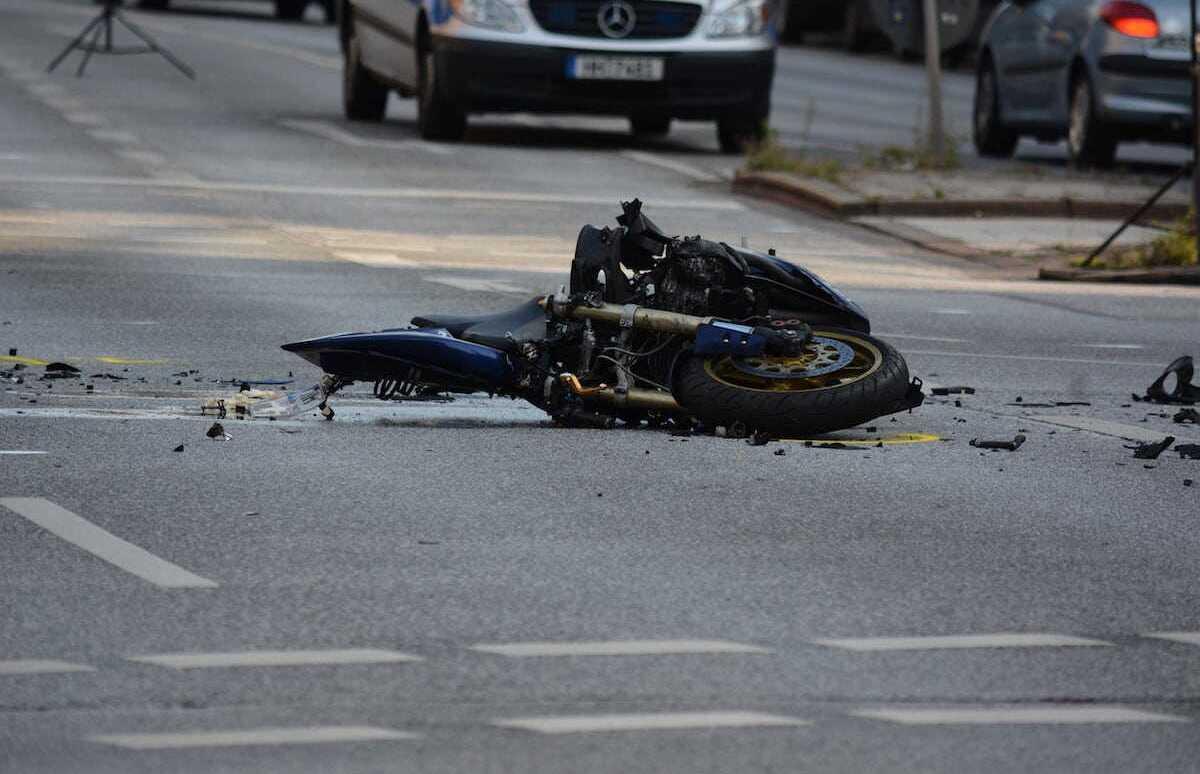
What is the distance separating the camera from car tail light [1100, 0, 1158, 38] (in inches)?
803

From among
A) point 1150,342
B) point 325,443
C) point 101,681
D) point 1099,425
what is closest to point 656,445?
point 325,443

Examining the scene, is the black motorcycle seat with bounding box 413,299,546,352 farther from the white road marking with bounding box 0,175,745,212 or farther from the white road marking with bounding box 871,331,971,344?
the white road marking with bounding box 0,175,745,212

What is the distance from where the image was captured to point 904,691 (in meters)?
5.70

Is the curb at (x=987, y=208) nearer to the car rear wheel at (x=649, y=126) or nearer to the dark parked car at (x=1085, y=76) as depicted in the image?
the dark parked car at (x=1085, y=76)

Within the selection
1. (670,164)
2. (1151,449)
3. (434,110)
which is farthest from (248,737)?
(434,110)

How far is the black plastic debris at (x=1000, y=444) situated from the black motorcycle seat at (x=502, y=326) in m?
1.46

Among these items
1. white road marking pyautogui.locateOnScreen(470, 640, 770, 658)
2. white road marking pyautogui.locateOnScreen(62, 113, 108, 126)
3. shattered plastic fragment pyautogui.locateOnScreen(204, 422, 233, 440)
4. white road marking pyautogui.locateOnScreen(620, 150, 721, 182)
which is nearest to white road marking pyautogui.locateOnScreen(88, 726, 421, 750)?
white road marking pyautogui.locateOnScreen(470, 640, 770, 658)

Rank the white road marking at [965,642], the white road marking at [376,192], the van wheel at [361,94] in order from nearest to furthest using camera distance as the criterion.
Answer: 1. the white road marking at [965,642]
2. the white road marking at [376,192]
3. the van wheel at [361,94]

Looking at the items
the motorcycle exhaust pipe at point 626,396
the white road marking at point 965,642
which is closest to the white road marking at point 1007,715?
the white road marking at point 965,642

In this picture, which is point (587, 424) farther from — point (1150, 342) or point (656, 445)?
point (1150, 342)

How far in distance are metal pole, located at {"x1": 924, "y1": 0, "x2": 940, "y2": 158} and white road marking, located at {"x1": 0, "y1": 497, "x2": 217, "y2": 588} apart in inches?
581

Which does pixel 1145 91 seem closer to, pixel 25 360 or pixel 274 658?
pixel 25 360

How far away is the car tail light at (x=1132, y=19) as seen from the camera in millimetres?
20406

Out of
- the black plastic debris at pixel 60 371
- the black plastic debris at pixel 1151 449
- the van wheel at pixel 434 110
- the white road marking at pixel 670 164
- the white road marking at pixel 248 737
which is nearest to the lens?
the white road marking at pixel 248 737
